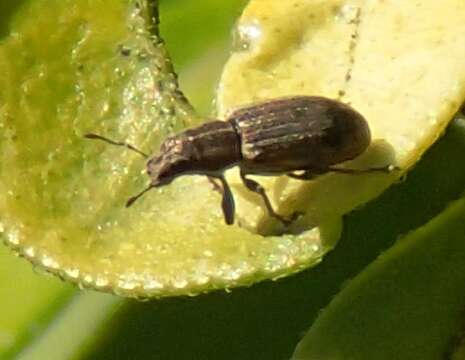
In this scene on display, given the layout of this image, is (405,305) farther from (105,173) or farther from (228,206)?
(105,173)

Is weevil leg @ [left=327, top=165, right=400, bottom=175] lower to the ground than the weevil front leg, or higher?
higher

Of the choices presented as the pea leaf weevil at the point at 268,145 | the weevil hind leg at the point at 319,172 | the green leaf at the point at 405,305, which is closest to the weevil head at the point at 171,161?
the pea leaf weevil at the point at 268,145

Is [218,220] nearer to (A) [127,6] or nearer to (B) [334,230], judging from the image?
(B) [334,230]

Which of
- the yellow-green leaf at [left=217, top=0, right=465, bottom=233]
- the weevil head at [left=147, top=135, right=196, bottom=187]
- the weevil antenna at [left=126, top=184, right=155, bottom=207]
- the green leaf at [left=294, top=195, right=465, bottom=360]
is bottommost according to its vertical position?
the green leaf at [left=294, top=195, right=465, bottom=360]

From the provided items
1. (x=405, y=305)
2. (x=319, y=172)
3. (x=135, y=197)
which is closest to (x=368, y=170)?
(x=319, y=172)

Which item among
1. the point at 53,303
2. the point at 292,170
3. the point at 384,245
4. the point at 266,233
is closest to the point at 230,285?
the point at 266,233

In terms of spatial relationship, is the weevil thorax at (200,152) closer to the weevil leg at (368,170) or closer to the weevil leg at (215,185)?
the weevil leg at (215,185)

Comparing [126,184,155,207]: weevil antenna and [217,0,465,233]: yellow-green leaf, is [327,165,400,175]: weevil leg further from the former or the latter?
[126,184,155,207]: weevil antenna

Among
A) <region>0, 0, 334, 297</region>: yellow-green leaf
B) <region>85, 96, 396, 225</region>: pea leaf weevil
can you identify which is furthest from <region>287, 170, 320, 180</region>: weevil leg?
<region>0, 0, 334, 297</region>: yellow-green leaf
